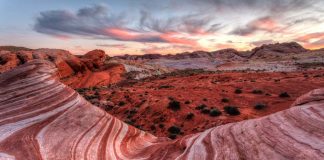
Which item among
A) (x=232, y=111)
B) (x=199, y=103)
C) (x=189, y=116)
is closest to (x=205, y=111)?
(x=189, y=116)

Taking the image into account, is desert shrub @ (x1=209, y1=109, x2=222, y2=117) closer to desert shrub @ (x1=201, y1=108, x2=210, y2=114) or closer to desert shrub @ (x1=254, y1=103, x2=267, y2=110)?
desert shrub @ (x1=201, y1=108, x2=210, y2=114)

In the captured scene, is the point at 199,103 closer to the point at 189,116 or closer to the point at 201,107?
the point at 201,107

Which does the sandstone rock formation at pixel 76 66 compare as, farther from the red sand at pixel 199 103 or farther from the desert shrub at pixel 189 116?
the desert shrub at pixel 189 116

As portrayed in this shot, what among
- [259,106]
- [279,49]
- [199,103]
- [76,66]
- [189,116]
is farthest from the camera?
[279,49]

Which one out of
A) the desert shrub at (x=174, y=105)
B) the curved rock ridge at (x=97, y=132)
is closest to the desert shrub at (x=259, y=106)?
the desert shrub at (x=174, y=105)

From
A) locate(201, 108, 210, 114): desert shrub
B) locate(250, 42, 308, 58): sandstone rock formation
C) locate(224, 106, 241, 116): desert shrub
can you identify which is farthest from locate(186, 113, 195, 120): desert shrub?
locate(250, 42, 308, 58): sandstone rock formation

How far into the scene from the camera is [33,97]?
600 centimetres

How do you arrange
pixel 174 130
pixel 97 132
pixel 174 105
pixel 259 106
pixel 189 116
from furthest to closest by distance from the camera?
1. pixel 174 105
2. pixel 259 106
3. pixel 189 116
4. pixel 174 130
5. pixel 97 132

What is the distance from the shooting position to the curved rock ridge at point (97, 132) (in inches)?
161

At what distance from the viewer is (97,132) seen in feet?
19.6

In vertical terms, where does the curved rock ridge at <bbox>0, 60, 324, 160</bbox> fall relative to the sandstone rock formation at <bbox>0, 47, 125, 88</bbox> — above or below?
above

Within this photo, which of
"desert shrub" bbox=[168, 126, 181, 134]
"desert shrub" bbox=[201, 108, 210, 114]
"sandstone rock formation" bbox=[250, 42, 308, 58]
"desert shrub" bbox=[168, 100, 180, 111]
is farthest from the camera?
"sandstone rock formation" bbox=[250, 42, 308, 58]

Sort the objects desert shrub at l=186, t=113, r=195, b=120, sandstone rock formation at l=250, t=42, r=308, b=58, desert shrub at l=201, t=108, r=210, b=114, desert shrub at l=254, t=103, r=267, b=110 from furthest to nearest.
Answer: sandstone rock formation at l=250, t=42, r=308, b=58 → desert shrub at l=254, t=103, r=267, b=110 → desert shrub at l=201, t=108, r=210, b=114 → desert shrub at l=186, t=113, r=195, b=120

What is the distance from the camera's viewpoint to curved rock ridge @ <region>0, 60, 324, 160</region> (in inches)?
161
